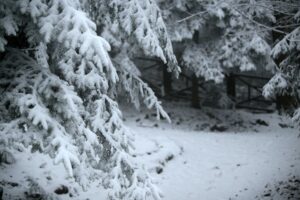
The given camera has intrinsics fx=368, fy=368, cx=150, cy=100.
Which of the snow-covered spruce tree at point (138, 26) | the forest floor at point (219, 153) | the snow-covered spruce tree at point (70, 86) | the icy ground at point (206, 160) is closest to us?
the snow-covered spruce tree at point (70, 86)

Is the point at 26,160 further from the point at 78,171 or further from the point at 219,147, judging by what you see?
the point at 219,147

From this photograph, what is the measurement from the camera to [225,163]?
500 inches

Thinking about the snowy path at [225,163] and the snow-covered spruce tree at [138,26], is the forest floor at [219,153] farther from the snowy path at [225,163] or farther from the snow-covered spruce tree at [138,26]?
the snow-covered spruce tree at [138,26]

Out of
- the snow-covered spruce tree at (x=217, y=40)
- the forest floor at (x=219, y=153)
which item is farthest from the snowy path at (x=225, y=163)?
the snow-covered spruce tree at (x=217, y=40)

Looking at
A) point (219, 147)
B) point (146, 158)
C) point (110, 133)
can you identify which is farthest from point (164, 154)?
point (110, 133)

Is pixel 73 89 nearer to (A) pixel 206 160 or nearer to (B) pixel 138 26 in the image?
(B) pixel 138 26

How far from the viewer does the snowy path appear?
35.2 ft

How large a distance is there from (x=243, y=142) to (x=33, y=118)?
10756 millimetres

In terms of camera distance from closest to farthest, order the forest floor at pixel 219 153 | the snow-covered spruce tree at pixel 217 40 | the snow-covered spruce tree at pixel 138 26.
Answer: the snow-covered spruce tree at pixel 138 26, the forest floor at pixel 219 153, the snow-covered spruce tree at pixel 217 40

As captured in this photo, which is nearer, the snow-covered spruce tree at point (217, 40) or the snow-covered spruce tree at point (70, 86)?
the snow-covered spruce tree at point (70, 86)

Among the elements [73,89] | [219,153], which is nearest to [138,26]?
[73,89]

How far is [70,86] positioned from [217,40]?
1161 centimetres

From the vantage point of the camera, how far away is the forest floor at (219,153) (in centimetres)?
1064

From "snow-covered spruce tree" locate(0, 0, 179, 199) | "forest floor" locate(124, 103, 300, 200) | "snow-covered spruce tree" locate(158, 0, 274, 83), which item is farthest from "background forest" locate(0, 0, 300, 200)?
"snow-covered spruce tree" locate(158, 0, 274, 83)
